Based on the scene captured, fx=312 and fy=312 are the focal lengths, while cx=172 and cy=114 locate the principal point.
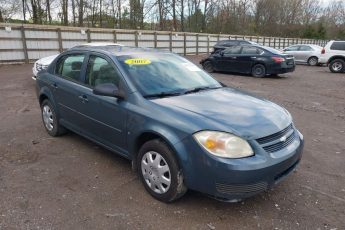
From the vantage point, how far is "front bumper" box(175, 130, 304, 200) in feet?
9.29

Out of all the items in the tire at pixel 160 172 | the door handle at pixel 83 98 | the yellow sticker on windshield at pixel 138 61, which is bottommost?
the tire at pixel 160 172

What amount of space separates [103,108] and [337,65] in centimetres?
1694

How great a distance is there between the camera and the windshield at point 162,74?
12.3 ft

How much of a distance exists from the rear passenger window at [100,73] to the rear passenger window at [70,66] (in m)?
0.26

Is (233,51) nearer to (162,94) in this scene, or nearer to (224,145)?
(162,94)

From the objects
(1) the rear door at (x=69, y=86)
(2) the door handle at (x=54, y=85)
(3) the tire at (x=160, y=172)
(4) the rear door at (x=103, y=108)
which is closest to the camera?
(3) the tire at (x=160, y=172)

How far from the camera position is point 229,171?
111 inches

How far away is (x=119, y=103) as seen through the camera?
12.1 ft

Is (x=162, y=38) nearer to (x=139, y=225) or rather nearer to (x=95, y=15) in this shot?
(x=95, y=15)

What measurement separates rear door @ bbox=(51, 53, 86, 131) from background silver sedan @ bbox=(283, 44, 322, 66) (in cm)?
1945

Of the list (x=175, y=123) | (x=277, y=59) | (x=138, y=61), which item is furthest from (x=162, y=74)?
(x=277, y=59)

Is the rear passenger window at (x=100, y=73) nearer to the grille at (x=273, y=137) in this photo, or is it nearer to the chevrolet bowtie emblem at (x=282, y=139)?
the grille at (x=273, y=137)

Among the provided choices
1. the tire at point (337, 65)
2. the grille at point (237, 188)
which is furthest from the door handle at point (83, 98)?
the tire at point (337, 65)

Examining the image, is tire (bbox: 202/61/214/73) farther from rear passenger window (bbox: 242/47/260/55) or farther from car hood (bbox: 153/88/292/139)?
car hood (bbox: 153/88/292/139)
